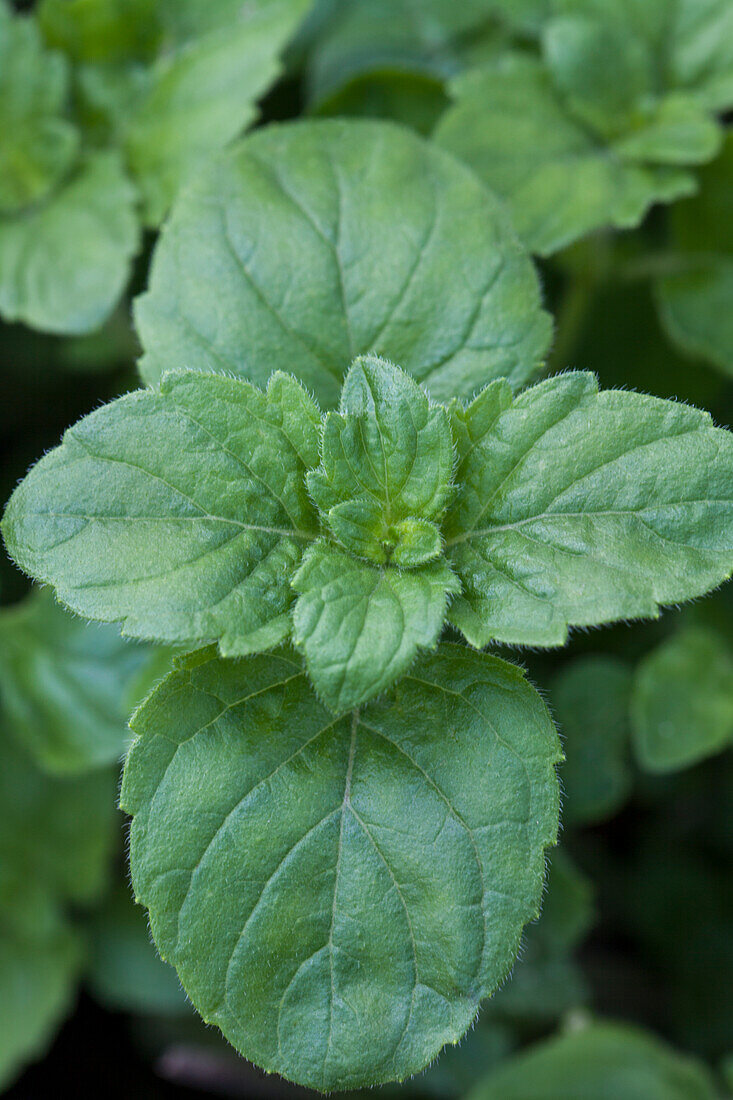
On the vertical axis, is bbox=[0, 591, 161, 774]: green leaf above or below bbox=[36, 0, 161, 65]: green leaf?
below

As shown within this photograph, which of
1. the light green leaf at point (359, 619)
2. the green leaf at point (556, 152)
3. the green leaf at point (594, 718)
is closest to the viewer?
the light green leaf at point (359, 619)

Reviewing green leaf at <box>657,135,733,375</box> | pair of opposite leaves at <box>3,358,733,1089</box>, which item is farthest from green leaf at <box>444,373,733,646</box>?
green leaf at <box>657,135,733,375</box>

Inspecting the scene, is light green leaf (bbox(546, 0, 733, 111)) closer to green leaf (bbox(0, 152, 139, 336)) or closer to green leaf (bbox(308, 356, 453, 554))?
green leaf (bbox(0, 152, 139, 336))

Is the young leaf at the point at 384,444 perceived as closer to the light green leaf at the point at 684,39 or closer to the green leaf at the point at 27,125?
the green leaf at the point at 27,125

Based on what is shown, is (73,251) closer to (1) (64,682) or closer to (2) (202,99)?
(2) (202,99)

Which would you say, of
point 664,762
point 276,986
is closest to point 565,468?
point 276,986

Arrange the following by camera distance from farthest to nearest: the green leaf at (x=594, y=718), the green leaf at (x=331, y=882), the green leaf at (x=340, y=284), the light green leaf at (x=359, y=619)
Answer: the green leaf at (x=594, y=718), the green leaf at (x=340, y=284), the green leaf at (x=331, y=882), the light green leaf at (x=359, y=619)

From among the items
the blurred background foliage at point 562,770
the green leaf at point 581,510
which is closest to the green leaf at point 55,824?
the blurred background foliage at point 562,770
